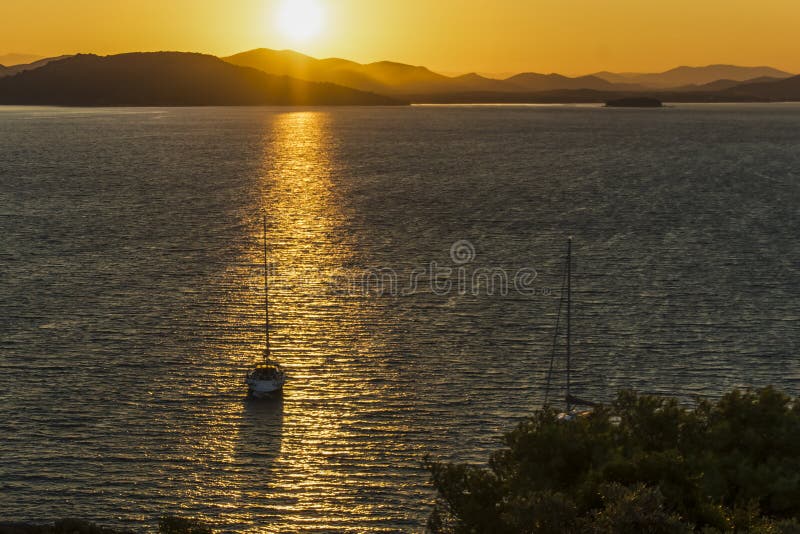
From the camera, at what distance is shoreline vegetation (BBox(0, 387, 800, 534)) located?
82.1ft

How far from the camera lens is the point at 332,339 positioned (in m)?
72.5

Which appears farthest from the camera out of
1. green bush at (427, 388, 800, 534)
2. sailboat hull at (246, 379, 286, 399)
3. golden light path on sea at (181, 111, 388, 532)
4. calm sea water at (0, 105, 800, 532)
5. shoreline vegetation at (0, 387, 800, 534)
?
sailboat hull at (246, 379, 286, 399)

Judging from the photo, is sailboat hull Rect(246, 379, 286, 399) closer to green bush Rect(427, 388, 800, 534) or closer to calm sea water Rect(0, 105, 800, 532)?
calm sea water Rect(0, 105, 800, 532)

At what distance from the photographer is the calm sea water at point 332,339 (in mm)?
50406

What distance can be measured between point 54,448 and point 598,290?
53029mm

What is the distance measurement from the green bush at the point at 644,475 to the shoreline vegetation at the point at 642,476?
0.04 meters

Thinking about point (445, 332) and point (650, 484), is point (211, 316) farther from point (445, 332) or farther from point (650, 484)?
point (650, 484)

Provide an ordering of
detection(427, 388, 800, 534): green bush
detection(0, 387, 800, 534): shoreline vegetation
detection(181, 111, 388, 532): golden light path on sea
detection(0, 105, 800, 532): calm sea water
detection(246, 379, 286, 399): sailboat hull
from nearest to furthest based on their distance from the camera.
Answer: detection(0, 387, 800, 534): shoreline vegetation → detection(427, 388, 800, 534): green bush → detection(181, 111, 388, 532): golden light path on sea → detection(0, 105, 800, 532): calm sea water → detection(246, 379, 286, 399): sailboat hull

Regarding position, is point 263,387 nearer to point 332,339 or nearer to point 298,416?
point 298,416

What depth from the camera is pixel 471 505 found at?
3111 cm

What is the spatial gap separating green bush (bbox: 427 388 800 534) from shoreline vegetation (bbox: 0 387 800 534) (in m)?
0.04

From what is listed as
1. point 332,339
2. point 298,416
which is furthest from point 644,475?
point 332,339

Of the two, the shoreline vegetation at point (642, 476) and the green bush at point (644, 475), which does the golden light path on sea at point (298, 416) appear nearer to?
the shoreline vegetation at point (642, 476)

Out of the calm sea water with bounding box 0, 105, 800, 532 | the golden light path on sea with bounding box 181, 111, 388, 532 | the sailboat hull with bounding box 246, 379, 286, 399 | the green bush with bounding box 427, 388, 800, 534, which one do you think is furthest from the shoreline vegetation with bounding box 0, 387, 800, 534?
the sailboat hull with bounding box 246, 379, 286, 399
